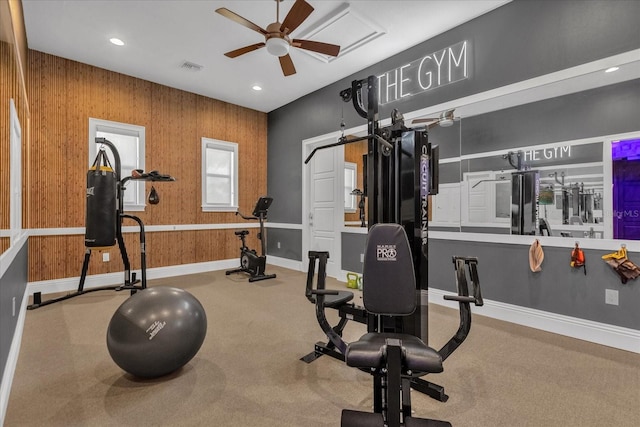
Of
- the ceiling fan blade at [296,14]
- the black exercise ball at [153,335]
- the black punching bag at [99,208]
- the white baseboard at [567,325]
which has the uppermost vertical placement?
the ceiling fan blade at [296,14]

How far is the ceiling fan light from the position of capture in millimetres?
2973

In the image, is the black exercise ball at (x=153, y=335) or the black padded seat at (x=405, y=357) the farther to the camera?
the black exercise ball at (x=153, y=335)

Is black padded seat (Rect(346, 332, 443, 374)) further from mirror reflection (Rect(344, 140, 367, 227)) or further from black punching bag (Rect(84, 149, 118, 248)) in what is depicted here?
mirror reflection (Rect(344, 140, 367, 227))

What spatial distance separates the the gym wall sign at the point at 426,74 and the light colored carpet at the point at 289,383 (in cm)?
292

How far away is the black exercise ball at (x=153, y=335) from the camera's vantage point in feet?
6.81

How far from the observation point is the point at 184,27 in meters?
3.80

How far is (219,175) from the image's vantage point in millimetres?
6336

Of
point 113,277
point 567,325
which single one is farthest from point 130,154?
point 567,325

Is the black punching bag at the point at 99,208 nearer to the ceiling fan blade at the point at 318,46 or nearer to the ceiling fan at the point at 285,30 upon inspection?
the ceiling fan at the point at 285,30

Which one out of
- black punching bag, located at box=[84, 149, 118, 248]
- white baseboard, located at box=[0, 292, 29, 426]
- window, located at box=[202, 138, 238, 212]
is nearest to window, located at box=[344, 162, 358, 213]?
window, located at box=[202, 138, 238, 212]

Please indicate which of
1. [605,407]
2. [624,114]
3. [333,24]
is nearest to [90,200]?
[333,24]

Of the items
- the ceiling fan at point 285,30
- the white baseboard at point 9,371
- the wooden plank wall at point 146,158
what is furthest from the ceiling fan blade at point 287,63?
the white baseboard at point 9,371

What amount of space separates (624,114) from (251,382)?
14.5 feet

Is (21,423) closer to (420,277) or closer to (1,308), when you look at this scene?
(1,308)
